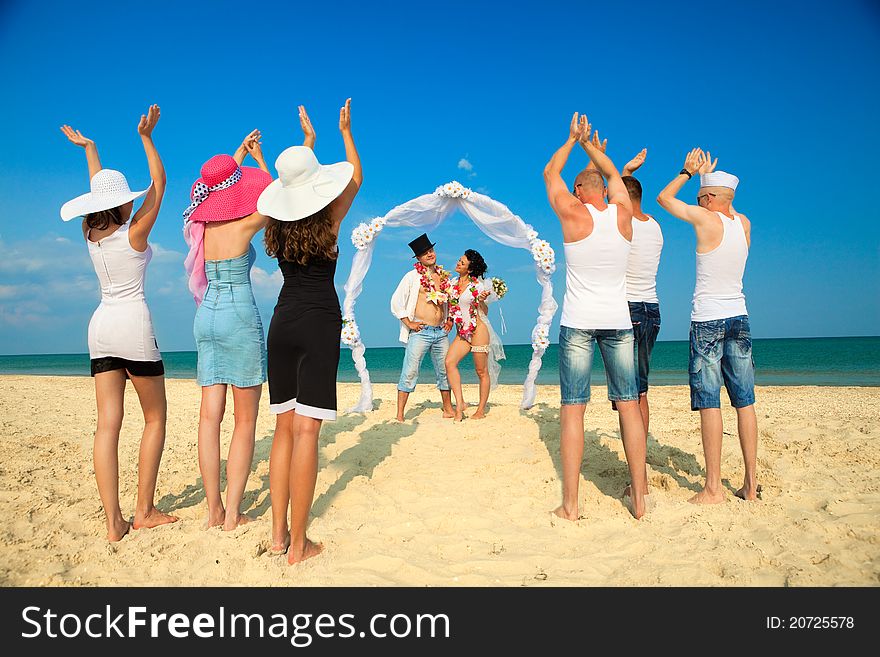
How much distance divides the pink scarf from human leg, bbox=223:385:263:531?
0.73 metres

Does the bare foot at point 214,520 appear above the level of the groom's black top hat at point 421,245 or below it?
below

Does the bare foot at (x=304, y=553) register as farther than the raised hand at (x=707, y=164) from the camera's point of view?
No

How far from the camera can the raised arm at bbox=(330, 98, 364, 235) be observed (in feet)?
10.7

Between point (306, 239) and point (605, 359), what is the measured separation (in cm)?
223

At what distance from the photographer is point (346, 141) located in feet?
11.2

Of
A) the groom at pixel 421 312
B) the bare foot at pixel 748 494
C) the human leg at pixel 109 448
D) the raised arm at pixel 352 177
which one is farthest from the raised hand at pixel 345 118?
the groom at pixel 421 312

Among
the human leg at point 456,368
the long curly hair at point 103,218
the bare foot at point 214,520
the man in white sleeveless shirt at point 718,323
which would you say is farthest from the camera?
the human leg at point 456,368

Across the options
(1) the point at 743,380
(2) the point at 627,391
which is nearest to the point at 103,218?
(2) the point at 627,391

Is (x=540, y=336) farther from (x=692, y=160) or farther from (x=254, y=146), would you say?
(x=254, y=146)

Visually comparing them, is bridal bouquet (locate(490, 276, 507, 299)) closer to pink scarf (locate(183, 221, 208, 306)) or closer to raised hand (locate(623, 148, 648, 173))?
raised hand (locate(623, 148, 648, 173))

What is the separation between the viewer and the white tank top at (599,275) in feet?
12.4

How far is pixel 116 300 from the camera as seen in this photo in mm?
3594

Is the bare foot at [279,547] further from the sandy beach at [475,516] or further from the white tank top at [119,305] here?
the white tank top at [119,305]
